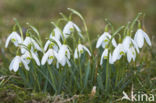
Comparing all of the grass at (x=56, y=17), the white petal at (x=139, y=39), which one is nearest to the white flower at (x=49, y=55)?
the grass at (x=56, y=17)

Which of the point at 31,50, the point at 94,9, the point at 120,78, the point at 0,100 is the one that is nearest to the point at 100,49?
the point at 120,78


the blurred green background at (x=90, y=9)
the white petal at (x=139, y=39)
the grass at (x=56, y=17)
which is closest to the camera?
the white petal at (x=139, y=39)

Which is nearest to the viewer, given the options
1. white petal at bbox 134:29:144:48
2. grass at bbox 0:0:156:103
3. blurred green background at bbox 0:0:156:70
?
white petal at bbox 134:29:144:48

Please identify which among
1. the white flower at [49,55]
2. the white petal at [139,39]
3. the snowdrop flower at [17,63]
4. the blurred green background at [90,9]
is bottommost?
the snowdrop flower at [17,63]

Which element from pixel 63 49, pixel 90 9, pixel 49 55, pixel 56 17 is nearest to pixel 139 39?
pixel 63 49

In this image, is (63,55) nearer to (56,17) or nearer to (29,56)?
(29,56)

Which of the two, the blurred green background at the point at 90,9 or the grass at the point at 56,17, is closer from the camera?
the grass at the point at 56,17

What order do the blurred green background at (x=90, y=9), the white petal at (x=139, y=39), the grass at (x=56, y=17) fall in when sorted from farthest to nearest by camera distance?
the blurred green background at (x=90, y=9) < the grass at (x=56, y=17) < the white petal at (x=139, y=39)

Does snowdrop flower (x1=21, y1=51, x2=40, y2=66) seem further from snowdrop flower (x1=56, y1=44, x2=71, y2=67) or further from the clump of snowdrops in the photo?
snowdrop flower (x1=56, y1=44, x2=71, y2=67)

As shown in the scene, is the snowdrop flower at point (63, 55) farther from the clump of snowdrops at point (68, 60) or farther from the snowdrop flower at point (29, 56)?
the snowdrop flower at point (29, 56)

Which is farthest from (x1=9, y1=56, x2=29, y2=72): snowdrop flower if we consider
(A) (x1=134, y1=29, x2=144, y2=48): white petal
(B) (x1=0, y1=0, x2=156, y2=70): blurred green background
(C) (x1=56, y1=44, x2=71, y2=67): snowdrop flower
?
(B) (x1=0, y1=0, x2=156, y2=70): blurred green background
